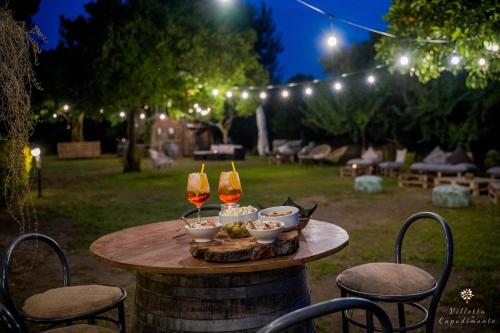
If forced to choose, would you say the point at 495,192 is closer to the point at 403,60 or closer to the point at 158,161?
the point at 403,60

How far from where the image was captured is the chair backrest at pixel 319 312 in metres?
1.39

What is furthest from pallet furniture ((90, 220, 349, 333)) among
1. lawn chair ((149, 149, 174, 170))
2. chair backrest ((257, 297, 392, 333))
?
lawn chair ((149, 149, 174, 170))

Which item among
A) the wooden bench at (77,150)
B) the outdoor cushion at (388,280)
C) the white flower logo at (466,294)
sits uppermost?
the wooden bench at (77,150)

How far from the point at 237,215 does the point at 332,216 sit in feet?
19.4

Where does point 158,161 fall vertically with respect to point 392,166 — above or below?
above

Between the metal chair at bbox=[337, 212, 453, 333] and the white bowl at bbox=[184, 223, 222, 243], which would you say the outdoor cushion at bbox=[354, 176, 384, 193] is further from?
the white bowl at bbox=[184, 223, 222, 243]

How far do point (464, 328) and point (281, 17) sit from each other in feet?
396

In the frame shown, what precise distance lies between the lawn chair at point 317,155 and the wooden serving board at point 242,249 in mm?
16304

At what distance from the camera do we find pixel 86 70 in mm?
15156

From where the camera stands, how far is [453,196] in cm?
862

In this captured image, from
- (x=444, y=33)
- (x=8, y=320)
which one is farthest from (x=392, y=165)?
(x=8, y=320)

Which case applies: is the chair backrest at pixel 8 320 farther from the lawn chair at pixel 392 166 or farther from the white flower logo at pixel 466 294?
the lawn chair at pixel 392 166

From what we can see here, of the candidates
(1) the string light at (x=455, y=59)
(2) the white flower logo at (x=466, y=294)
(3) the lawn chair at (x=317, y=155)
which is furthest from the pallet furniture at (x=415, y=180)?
(2) the white flower logo at (x=466, y=294)

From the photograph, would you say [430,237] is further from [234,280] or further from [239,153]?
[239,153]
